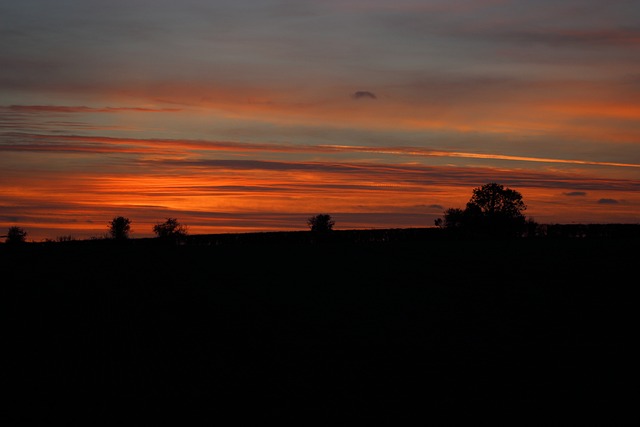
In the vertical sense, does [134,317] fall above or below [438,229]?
below

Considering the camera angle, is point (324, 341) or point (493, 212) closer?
point (324, 341)

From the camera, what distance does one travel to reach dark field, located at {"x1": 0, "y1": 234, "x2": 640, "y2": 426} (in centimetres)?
1823

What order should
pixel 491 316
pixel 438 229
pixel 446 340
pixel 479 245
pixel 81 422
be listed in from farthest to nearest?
pixel 438 229
pixel 479 245
pixel 491 316
pixel 446 340
pixel 81 422

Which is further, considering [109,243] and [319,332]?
[109,243]

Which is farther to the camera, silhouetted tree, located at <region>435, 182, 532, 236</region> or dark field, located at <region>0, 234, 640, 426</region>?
silhouetted tree, located at <region>435, 182, 532, 236</region>

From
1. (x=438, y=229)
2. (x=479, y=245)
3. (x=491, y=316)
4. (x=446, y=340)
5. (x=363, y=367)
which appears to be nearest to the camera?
(x=363, y=367)

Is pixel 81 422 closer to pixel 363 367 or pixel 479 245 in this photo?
pixel 363 367

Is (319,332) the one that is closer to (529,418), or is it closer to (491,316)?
(491,316)

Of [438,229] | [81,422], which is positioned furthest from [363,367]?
[438,229]

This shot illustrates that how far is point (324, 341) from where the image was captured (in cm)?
2472

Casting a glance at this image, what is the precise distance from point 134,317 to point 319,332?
301 inches

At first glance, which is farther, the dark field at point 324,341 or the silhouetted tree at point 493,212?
the silhouetted tree at point 493,212

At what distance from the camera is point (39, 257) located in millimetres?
46656

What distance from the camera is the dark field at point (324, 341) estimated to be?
18234 mm
